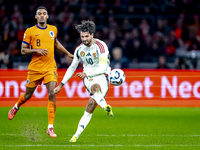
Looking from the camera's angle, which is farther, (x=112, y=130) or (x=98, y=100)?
(x=112, y=130)

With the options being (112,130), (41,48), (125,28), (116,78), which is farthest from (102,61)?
(125,28)

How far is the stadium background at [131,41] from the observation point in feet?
45.1

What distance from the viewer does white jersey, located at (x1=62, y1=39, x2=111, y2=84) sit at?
263 inches

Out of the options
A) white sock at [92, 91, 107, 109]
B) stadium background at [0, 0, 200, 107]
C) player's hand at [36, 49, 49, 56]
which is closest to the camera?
white sock at [92, 91, 107, 109]

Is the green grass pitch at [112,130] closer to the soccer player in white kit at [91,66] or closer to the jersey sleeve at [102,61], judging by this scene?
the soccer player in white kit at [91,66]

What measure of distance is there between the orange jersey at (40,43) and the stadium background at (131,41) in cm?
588

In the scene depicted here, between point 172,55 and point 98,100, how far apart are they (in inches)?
401

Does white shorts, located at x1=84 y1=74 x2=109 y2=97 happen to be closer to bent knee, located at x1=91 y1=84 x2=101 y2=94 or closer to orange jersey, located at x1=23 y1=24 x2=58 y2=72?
bent knee, located at x1=91 y1=84 x2=101 y2=94

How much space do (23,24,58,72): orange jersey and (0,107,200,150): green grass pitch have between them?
4.65ft

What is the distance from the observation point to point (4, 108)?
12992mm

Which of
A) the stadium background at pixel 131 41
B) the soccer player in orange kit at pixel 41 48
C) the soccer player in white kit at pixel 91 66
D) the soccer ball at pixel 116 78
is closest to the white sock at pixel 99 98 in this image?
the soccer player in white kit at pixel 91 66

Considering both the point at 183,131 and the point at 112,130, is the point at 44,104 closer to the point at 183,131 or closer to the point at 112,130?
the point at 112,130

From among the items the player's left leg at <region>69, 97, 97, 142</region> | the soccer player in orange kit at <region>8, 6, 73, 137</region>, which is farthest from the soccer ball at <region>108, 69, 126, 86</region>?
the soccer player in orange kit at <region>8, 6, 73, 137</region>

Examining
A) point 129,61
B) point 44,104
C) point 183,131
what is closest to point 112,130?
point 183,131
